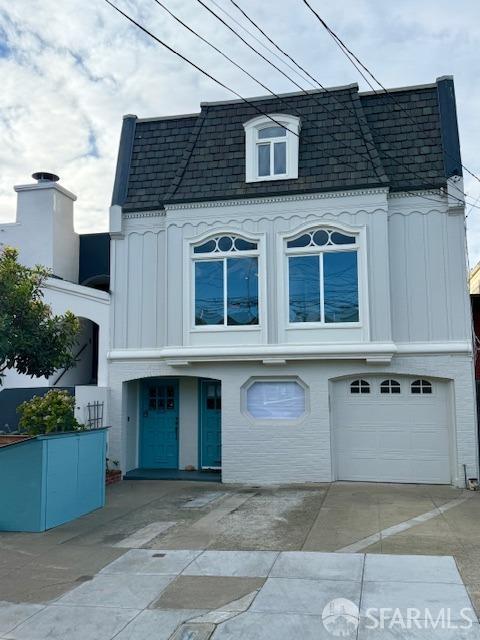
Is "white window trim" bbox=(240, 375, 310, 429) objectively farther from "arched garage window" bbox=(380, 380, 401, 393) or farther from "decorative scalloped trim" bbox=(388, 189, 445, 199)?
"decorative scalloped trim" bbox=(388, 189, 445, 199)

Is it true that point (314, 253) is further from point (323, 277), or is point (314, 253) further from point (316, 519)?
point (316, 519)

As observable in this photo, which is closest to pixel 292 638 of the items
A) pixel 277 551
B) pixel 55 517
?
pixel 277 551

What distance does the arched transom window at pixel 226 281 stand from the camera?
12938 millimetres

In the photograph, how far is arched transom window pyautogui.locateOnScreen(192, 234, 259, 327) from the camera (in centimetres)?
1294

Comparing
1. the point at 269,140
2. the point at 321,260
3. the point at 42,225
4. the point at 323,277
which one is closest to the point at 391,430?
the point at 323,277

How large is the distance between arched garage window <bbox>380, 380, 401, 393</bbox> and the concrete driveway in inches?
101

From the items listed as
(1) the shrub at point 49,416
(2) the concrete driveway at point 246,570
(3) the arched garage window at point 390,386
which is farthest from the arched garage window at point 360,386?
(1) the shrub at point 49,416

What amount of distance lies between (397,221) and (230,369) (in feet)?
15.9

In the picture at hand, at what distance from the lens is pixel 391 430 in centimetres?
1251

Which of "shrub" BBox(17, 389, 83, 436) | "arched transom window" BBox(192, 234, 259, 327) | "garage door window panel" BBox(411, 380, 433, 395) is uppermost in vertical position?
"arched transom window" BBox(192, 234, 259, 327)

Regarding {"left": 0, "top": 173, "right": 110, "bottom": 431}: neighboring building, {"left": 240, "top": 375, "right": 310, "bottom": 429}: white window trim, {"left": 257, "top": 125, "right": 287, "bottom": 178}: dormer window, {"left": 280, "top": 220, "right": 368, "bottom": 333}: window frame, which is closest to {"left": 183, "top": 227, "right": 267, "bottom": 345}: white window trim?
{"left": 280, "top": 220, "right": 368, "bottom": 333}: window frame

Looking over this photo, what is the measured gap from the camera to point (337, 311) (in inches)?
490

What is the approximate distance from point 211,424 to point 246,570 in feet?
24.0

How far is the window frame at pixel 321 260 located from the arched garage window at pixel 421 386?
1.71 meters
